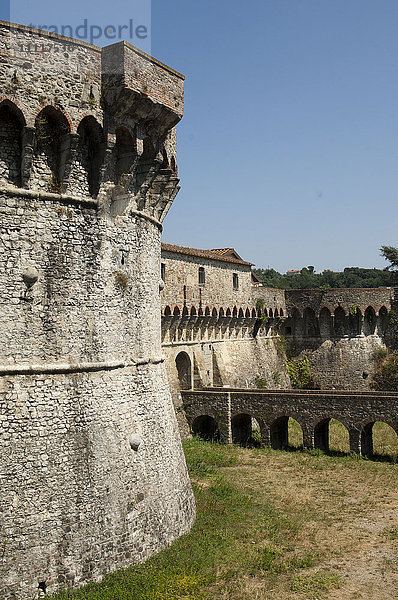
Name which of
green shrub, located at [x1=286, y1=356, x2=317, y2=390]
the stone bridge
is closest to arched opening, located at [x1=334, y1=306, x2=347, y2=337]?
green shrub, located at [x1=286, y1=356, x2=317, y2=390]

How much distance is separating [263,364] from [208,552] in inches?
1048

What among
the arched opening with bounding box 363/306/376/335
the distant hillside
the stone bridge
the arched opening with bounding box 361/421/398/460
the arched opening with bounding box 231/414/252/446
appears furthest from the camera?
the distant hillside

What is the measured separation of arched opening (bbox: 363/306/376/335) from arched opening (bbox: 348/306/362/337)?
659 mm

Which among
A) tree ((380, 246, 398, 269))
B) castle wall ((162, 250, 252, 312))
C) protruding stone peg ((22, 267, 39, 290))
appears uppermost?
tree ((380, 246, 398, 269))

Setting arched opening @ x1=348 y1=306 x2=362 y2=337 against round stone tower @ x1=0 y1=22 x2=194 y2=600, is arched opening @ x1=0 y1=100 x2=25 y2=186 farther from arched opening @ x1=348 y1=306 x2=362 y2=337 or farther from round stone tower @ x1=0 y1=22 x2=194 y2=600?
arched opening @ x1=348 y1=306 x2=362 y2=337

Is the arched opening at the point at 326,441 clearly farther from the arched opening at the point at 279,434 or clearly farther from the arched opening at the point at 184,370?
the arched opening at the point at 184,370

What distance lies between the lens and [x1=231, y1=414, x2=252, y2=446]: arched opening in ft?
89.5

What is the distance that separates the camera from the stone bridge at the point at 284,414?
2419cm

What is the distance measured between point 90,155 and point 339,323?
109 feet

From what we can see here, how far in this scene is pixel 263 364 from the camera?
1519 inches

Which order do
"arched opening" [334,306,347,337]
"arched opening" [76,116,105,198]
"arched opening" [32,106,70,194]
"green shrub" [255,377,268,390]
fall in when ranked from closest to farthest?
"arched opening" [32,106,70,194], "arched opening" [76,116,105,198], "green shrub" [255,377,268,390], "arched opening" [334,306,347,337]

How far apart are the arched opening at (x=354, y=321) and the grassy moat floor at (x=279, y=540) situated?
19.1m

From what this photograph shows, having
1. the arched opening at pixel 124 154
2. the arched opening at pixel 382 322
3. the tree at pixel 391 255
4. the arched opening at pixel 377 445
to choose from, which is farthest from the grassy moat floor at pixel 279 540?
the tree at pixel 391 255

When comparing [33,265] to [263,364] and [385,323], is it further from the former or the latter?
[385,323]
